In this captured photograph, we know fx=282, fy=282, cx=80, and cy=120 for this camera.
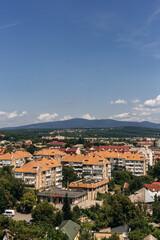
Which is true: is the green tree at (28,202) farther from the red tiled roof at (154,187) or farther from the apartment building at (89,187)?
the red tiled roof at (154,187)

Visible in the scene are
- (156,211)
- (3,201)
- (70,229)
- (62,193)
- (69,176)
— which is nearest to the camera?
(70,229)

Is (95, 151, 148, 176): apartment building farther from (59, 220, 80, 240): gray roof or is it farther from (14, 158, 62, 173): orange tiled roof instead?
(59, 220, 80, 240): gray roof

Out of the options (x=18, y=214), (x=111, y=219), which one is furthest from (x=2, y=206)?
(x=111, y=219)

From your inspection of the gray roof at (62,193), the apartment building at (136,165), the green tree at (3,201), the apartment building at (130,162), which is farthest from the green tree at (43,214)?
the apartment building at (130,162)

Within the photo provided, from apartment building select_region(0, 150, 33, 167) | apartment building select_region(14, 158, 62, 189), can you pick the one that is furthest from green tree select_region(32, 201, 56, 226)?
apartment building select_region(0, 150, 33, 167)

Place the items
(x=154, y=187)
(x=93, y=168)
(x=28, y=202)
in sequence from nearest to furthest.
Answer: (x=28, y=202), (x=154, y=187), (x=93, y=168)

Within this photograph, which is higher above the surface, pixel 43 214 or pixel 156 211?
pixel 43 214

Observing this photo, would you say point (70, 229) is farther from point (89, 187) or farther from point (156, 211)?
point (89, 187)

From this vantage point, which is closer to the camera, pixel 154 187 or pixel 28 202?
pixel 28 202

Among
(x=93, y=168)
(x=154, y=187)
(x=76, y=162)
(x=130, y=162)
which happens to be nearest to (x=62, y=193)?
(x=93, y=168)
